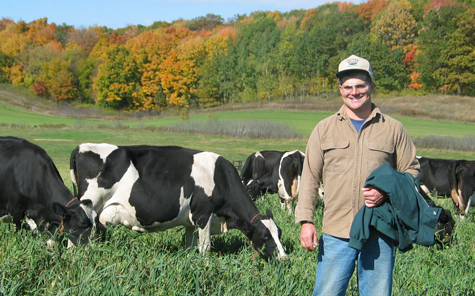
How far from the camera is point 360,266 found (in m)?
3.30

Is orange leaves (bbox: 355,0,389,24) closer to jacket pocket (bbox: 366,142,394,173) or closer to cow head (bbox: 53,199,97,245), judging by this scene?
cow head (bbox: 53,199,97,245)

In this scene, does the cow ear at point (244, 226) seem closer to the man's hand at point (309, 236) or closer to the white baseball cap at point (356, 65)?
the man's hand at point (309, 236)

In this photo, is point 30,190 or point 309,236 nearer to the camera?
point 309,236

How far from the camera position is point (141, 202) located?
589 cm

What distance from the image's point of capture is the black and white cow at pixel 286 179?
12164mm

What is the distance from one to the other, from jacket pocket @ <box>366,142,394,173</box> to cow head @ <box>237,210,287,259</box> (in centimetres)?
253

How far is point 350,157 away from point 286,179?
904cm

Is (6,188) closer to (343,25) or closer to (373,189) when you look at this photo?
(373,189)

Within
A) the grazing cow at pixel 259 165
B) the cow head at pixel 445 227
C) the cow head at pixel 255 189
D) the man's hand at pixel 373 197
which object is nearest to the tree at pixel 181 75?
the grazing cow at pixel 259 165

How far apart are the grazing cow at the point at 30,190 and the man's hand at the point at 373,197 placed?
4.23 m

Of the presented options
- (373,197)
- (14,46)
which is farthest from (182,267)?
(14,46)

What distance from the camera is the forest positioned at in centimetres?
6425

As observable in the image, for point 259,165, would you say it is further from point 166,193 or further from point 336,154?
point 336,154

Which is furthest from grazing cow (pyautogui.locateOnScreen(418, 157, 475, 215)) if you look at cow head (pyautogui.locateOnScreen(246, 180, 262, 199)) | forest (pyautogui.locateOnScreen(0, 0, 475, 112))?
forest (pyautogui.locateOnScreen(0, 0, 475, 112))
